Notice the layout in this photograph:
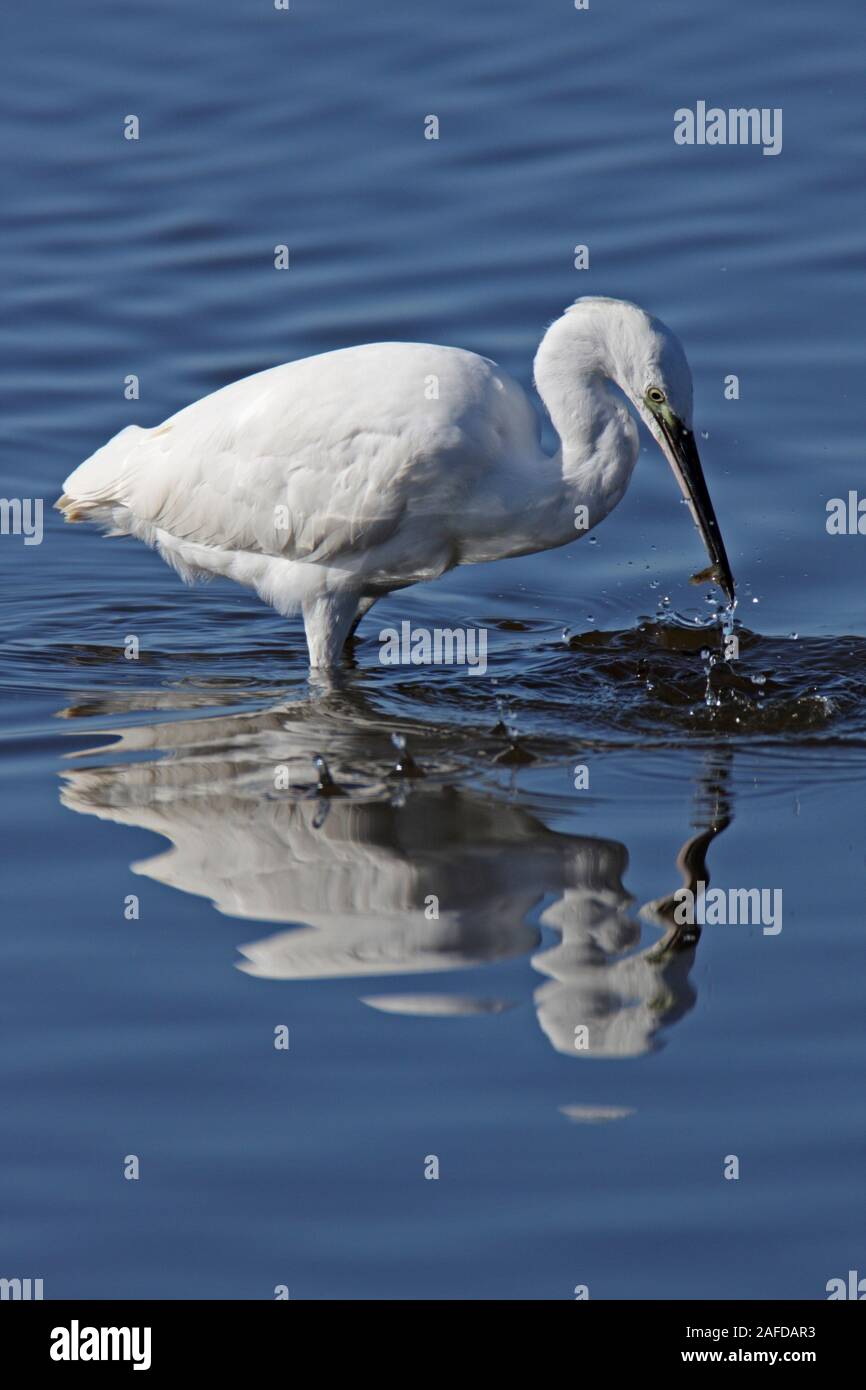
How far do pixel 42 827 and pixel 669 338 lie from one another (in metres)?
2.98

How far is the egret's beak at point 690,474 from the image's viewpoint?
25.7ft

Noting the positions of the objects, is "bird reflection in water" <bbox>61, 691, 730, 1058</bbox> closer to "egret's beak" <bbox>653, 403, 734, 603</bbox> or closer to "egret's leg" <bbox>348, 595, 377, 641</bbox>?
"egret's leg" <bbox>348, 595, 377, 641</bbox>

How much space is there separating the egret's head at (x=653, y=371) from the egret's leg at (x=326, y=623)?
1.60 meters

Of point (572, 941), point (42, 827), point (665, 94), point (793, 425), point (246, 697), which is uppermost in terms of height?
point (665, 94)

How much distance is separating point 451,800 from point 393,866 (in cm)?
70

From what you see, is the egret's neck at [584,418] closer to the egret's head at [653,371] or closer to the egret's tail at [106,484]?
the egret's head at [653,371]

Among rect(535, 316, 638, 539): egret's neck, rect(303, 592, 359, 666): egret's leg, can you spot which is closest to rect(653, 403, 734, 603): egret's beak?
rect(535, 316, 638, 539): egret's neck

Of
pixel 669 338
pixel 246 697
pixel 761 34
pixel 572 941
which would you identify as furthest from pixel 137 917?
pixel 761 34

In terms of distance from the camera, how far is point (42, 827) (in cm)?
705

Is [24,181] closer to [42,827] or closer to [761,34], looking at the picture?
[761,34]

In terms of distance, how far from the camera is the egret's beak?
782 centimetres

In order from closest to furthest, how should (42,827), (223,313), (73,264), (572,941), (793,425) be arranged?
(572,941) < (42,827) < (793,425) < (223,313) < (73,264)

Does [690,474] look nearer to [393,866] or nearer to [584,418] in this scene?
[584,418]

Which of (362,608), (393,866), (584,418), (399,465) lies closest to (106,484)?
(362,608)
